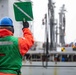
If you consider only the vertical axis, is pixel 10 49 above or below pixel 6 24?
below

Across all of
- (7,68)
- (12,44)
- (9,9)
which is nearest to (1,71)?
(7,68)

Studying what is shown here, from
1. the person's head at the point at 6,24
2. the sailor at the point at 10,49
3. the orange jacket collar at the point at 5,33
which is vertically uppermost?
the person's head at the point at 6,24

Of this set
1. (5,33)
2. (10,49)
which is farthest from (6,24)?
(10,49)

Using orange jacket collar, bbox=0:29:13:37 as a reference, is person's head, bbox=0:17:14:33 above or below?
above

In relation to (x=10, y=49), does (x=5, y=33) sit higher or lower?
higher

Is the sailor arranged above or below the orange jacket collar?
below

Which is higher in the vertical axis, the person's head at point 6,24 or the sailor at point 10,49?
the person's head at point 6,24

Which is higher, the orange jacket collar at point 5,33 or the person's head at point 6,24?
the person's head at point 6,24

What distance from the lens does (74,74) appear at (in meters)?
14.8

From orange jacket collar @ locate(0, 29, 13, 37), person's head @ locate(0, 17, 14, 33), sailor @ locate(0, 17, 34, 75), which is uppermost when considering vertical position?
person's head @ locate(0, 17, 14, 33)

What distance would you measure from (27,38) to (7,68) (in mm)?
454

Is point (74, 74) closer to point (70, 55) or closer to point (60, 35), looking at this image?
point (70, 55)

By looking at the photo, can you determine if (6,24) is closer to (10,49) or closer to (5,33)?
(5,33)

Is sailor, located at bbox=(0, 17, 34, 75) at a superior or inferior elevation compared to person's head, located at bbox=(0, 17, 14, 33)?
inferior
